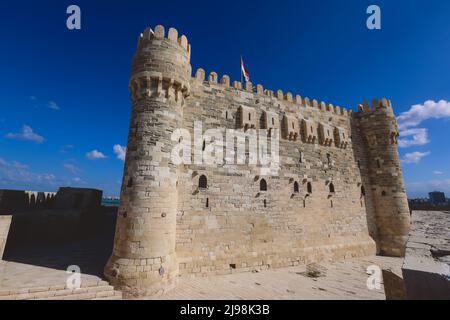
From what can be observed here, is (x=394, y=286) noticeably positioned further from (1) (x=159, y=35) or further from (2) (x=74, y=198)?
(2) (x=74, y=198)

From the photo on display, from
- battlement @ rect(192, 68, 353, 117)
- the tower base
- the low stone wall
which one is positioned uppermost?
battlement @ rect(192, 68, 353, 117)

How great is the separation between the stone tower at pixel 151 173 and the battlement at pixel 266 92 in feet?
4.76

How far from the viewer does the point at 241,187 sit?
1185cm

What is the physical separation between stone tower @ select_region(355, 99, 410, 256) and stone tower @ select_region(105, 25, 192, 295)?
15124 millimetres

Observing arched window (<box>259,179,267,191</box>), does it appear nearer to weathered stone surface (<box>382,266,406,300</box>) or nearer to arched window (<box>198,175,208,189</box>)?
arched window (<box>198,175,208,189</box>)

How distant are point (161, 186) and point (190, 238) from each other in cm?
309

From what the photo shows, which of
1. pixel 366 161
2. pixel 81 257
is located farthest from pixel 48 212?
pixel 366 161

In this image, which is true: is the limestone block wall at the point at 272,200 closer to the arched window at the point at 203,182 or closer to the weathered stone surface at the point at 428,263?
the arched window at the point at 203,182

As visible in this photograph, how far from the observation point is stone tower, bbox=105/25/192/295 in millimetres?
8211

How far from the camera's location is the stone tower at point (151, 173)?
8211mm

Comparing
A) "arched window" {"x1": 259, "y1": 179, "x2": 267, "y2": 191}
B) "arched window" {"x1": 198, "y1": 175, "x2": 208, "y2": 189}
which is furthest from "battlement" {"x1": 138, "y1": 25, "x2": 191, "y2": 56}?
"arched window" {"x1": 259, "y1": 179, "x2": 267, "y2": 191}

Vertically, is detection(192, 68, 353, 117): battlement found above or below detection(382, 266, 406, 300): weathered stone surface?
above

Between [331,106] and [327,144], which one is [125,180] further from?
[331,106]

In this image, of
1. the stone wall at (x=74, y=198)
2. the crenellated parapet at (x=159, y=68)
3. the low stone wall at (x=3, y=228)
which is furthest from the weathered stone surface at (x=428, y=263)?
the stone wall at (x=74, y=198)
